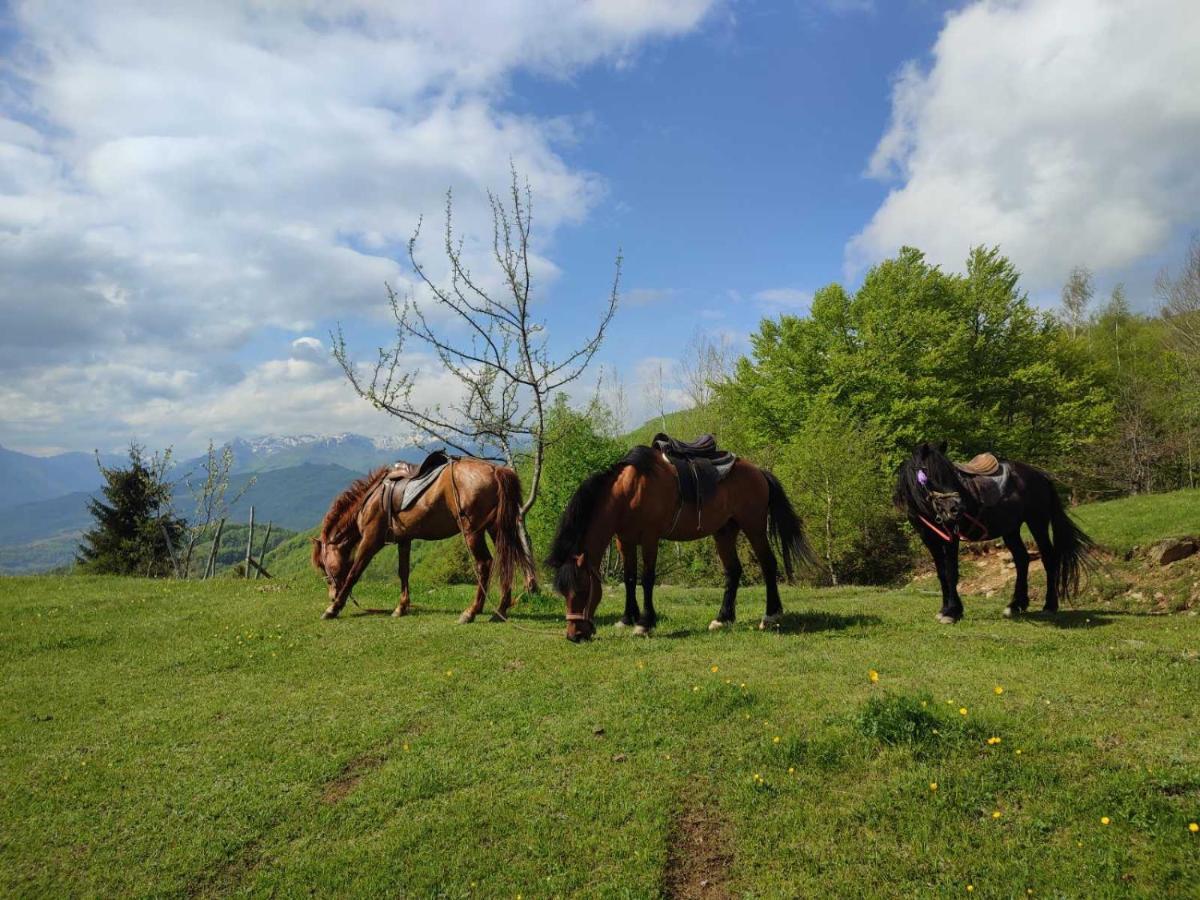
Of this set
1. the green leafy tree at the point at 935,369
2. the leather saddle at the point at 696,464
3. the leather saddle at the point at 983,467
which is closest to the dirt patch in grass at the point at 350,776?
the leather saddle at the point at 696,464

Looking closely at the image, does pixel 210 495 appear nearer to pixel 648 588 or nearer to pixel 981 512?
pixel 648 588

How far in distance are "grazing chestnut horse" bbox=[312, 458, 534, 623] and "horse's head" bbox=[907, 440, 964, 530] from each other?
238 inches

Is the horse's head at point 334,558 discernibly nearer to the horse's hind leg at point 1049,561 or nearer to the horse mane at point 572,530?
the horse mane at point 572,530

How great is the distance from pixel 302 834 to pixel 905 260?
3477 cm

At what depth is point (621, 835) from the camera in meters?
4.43

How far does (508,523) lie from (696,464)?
3205 millimetres

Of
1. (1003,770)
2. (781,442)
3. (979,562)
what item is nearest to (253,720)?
(1003,770)

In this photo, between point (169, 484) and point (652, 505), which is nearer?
point (652, 505)

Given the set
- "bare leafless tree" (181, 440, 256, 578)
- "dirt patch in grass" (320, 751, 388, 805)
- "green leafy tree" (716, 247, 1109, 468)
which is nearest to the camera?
"dirt patch in grass" (320, 751, 388, 805)

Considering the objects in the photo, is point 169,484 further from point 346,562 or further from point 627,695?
point 627,695

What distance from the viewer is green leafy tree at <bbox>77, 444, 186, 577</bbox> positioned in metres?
31.9

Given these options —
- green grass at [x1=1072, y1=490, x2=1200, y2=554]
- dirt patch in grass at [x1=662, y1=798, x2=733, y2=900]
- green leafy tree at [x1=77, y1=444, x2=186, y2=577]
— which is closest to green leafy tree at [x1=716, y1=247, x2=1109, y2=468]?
green grass at [x1=1072, y1=490, x2=1200, y2=554]

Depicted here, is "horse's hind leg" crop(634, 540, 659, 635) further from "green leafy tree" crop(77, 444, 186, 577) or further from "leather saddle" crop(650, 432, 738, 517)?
"green leafy tree" crop(77, 444, 186, 577)

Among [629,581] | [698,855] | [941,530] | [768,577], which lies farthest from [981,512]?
[698,855]
